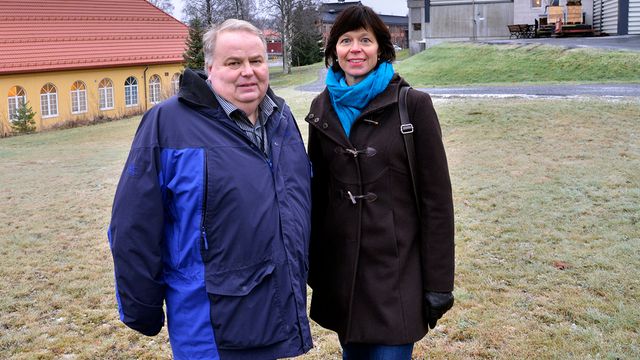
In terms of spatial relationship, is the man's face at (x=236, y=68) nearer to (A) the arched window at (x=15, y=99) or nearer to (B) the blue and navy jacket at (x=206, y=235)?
(B) the blue and navy jacket at (x=206, y=235)

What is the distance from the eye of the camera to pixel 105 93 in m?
39.7

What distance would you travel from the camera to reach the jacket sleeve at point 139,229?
261 centimetres

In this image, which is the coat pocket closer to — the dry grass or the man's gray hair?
the man's gray hair

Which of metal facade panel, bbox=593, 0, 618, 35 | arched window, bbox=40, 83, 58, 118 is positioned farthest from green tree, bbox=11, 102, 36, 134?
metal facade panel, bbox=593, 0, 618, 35

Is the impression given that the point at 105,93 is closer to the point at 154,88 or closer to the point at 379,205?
the point at 154,88

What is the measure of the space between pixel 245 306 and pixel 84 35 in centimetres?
4139

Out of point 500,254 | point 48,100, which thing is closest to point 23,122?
point 48,100

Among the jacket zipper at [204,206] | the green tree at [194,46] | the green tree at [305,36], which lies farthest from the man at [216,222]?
the green tree at [305,36]

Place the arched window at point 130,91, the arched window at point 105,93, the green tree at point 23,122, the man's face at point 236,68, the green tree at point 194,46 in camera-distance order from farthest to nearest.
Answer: the arched window at point 130,91 < the arched window at point 105,93 < the green tree at point 194,46 < the green tree at point 23,122 < the man's face at point 236,68

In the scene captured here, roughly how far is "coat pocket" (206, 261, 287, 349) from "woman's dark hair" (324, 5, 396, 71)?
1132 mm

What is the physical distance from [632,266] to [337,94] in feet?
13.3

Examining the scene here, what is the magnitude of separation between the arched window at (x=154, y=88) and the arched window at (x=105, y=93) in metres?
3.11

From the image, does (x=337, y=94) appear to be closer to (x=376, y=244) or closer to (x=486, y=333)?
(x=376, y=244)

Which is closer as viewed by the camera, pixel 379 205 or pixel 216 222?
pixel 216 222
